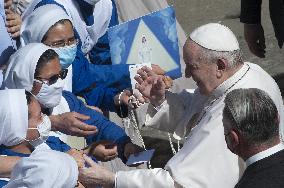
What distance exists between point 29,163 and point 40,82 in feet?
3.73

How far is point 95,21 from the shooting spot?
540cm

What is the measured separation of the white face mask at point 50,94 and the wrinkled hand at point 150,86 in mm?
443

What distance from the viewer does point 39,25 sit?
437 centimetres

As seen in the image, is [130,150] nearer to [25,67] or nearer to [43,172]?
[25,67]

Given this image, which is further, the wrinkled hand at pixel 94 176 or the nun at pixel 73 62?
the nun at pixel 73 62

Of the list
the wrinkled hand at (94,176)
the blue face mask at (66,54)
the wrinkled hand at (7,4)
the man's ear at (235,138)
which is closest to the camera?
the man's ear at (235,138)

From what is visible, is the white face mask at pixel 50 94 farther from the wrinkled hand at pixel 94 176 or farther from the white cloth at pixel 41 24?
the wrinkled hand at pixel 94 176

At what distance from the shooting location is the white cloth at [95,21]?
5141mm

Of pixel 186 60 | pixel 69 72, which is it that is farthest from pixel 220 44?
pixel 69 72

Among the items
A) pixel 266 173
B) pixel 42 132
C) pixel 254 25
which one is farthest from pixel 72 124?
pixel 254 25

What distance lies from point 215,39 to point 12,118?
1.10 metres

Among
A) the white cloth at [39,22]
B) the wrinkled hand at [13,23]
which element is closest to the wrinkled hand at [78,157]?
the white cloth at [39,22]

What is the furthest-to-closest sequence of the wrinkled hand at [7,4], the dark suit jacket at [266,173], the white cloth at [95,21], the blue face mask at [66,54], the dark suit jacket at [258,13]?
the dark suit jacket at [258,13] < the white cloth at [95,21] < the wrinkled hand at [7,4] < the blue face mask at [66,54] < the dark suit jacket at [266,173]

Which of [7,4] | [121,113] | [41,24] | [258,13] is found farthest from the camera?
[258,13]
